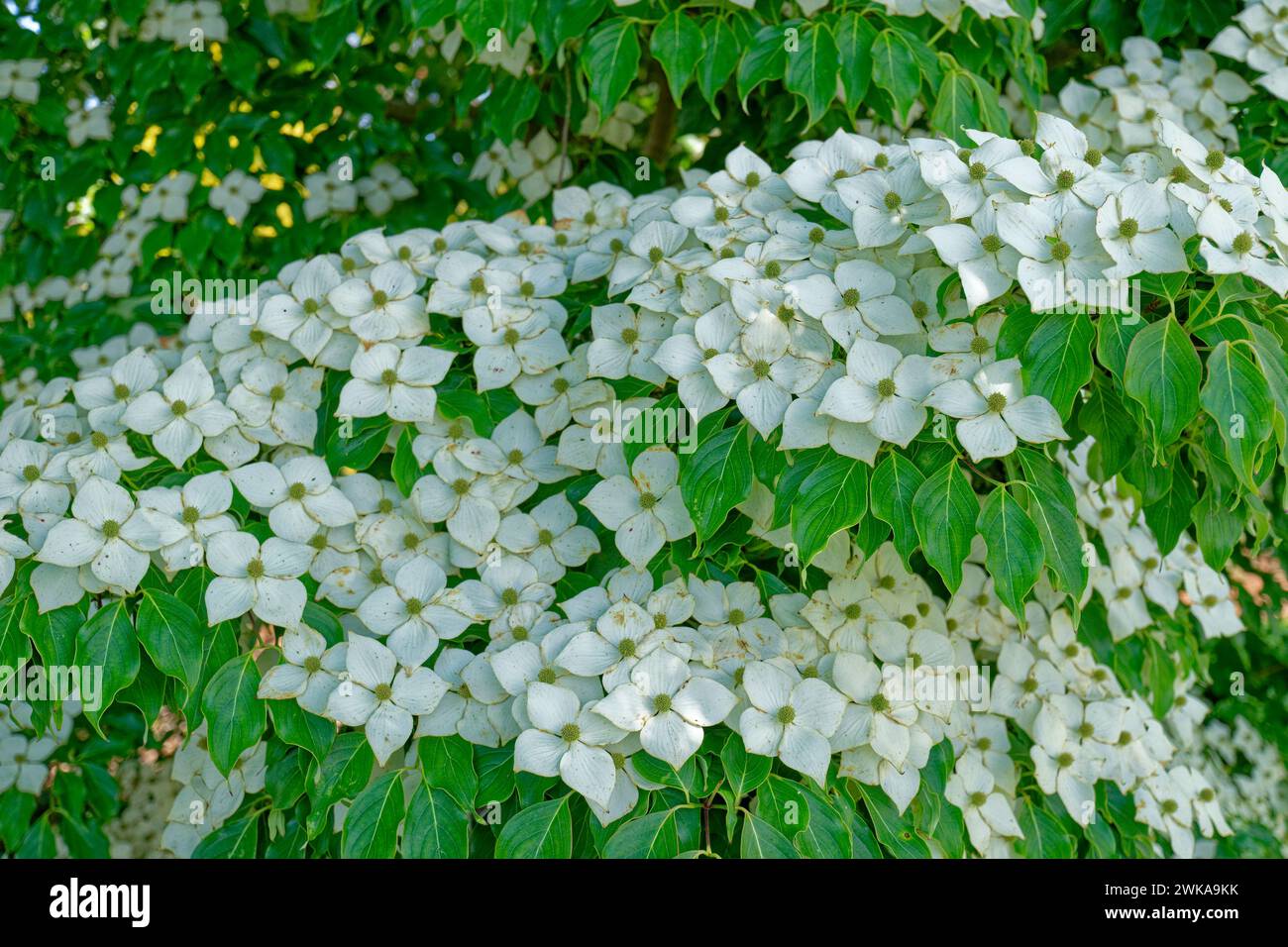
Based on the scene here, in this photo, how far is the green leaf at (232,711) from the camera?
169 centimetres

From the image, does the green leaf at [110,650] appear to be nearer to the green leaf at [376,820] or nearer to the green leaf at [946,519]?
the green leaf at [376,820]

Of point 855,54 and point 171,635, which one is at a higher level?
point 855,54

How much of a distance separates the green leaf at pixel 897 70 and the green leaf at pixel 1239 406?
2.55 ft

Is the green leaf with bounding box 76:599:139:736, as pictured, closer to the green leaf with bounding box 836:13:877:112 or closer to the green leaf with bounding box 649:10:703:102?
the green leaf with bounding box 649:10:703:102

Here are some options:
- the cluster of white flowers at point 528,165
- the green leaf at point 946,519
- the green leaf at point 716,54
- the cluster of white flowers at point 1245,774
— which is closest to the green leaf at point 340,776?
the green leaf at point 946,519

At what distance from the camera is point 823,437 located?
5.14 ft

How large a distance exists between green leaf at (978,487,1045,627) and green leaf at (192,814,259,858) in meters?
1.19

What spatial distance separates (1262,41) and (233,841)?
2.47 m

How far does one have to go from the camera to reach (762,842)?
157 cm

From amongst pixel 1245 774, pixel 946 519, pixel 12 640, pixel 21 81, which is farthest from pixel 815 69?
pixel 1245 774

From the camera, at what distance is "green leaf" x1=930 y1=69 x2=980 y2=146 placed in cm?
216

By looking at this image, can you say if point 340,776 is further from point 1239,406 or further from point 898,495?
point 1239,406
